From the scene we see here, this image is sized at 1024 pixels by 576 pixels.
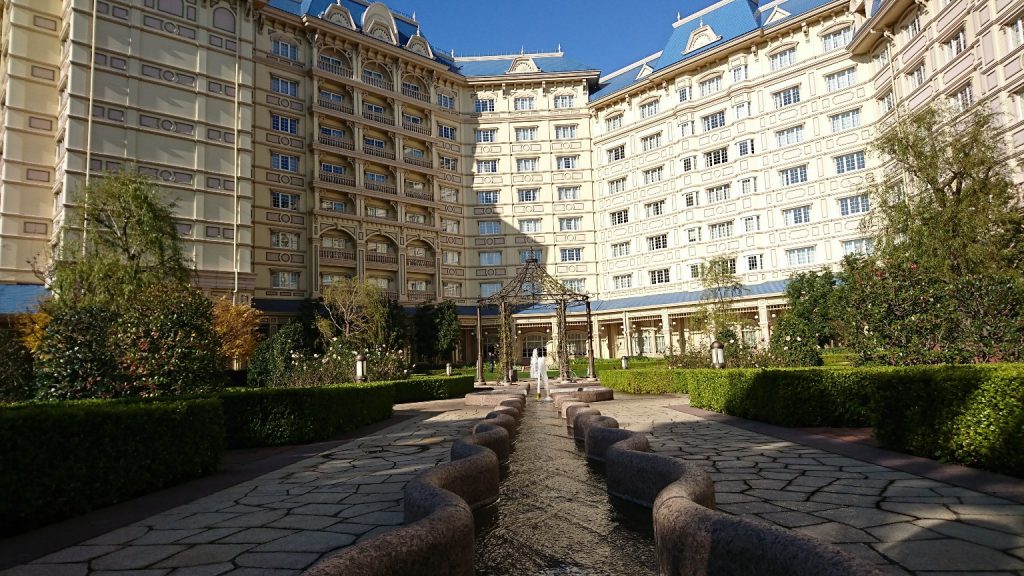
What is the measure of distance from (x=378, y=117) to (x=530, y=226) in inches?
535

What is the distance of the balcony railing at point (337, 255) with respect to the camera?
35144 mm

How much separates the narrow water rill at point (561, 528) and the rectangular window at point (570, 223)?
36.2 m

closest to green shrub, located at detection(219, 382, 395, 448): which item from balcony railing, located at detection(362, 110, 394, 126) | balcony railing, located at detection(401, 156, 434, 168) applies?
balcony railing, located at detection(401, 156, 434, 168)

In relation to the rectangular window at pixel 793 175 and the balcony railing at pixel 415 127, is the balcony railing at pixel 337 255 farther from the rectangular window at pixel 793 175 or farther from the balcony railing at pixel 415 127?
the rectangular window at pixel 793 175

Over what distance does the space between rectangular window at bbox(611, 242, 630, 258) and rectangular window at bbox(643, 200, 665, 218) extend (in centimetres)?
270

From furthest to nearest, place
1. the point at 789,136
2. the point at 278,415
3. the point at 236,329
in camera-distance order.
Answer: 1. the point at 789,136
2. the point at 236,329
3. the point at 278,415

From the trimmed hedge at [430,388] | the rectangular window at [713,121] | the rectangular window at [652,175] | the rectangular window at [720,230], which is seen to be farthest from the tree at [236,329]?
the rectangular window at [713,121]

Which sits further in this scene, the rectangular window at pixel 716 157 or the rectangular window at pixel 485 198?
the rectangular window at pixel 485 198

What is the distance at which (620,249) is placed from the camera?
1625 inches

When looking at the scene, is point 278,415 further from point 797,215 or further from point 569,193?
point 569,193

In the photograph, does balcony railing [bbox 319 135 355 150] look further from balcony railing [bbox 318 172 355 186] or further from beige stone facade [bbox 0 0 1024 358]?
balcony railing [bbox 318 172 355 186]

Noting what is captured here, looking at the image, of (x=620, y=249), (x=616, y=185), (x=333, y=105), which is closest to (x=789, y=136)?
(x=616, y=185)

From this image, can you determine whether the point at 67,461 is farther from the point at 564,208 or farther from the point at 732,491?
the point at 564,208

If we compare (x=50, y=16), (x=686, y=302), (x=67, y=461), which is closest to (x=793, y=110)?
(x=686, y=302)
